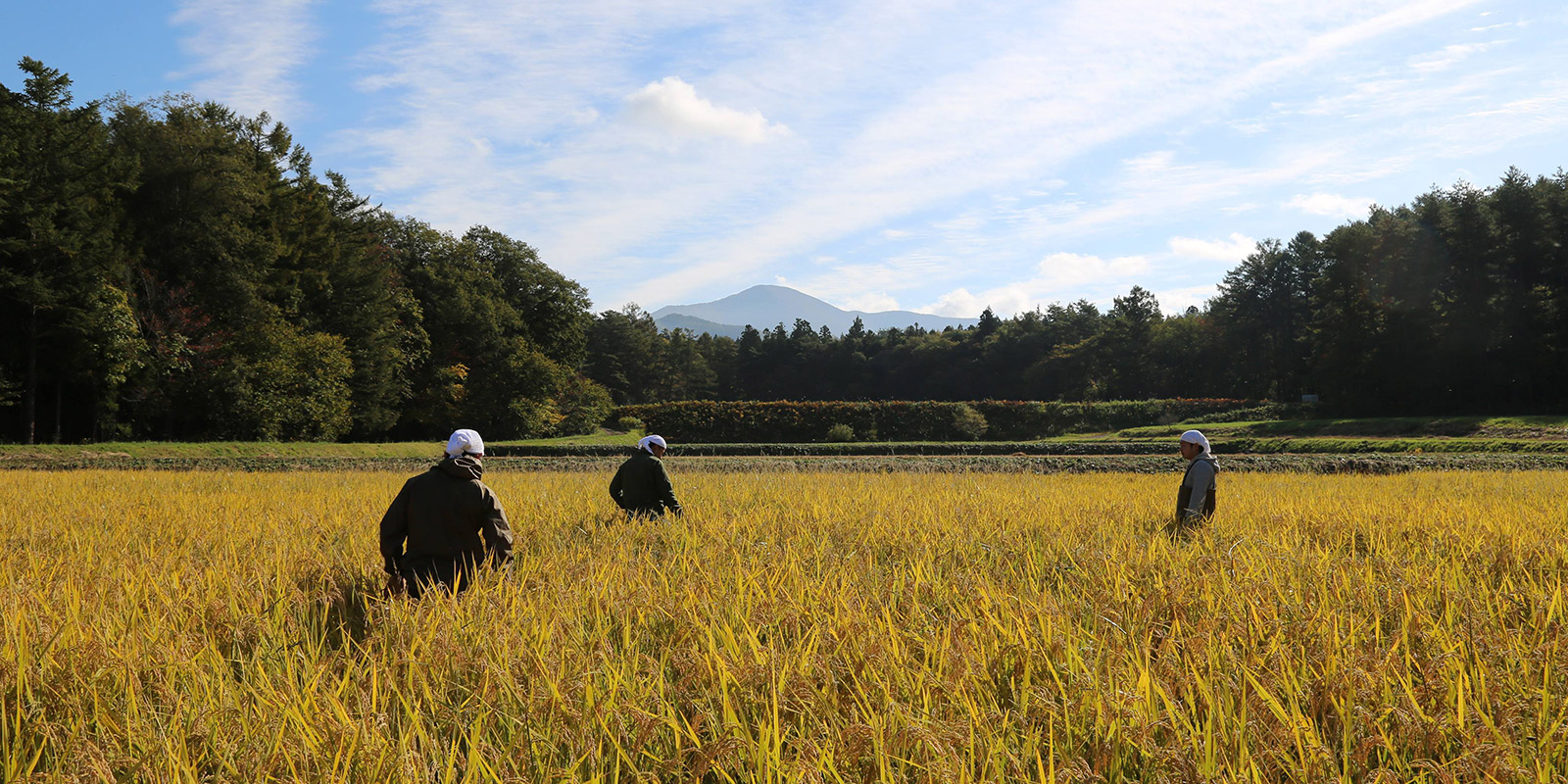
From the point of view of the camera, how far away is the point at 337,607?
4.55 m

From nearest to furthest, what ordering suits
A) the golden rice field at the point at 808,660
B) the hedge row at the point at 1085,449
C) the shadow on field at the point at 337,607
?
the golden rice field at the point at 808,660
the shadow on field at the point at 337,607
the hedge row at the point at 1085,449

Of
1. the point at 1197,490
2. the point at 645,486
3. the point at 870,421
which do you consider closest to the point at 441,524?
the point at 645,486

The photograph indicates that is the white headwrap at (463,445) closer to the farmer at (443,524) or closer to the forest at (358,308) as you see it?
the farmer at (443,524)

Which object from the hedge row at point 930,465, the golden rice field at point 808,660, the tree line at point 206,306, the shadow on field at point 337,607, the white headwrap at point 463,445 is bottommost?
the hedge row at point 930,465

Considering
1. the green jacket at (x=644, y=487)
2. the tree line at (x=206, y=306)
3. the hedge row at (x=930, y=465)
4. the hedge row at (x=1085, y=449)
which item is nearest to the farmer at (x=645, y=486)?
the green jacket at (x=644, y=487)

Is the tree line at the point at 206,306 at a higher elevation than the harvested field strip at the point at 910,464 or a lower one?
higher

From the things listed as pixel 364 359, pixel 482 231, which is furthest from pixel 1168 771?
pixel 482 231

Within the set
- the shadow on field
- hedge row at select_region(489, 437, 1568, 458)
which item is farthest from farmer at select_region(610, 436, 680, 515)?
hedge row at select_region(489, 437, 1568, 458)

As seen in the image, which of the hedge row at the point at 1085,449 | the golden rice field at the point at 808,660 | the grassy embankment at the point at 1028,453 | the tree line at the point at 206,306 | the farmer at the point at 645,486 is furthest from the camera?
the tree line at the point at 206,306

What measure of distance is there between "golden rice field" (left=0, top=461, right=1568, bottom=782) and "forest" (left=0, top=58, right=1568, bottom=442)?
94.2 feet

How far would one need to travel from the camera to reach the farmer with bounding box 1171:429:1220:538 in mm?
6727

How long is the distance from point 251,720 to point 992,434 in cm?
3663

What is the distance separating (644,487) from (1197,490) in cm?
476

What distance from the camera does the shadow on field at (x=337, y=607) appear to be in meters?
3.98
